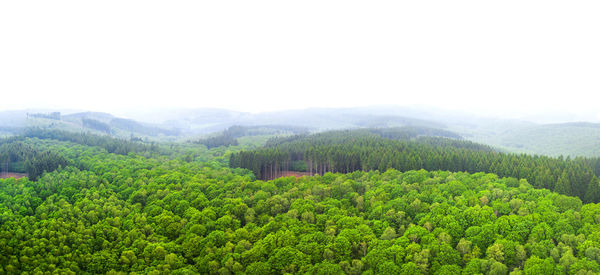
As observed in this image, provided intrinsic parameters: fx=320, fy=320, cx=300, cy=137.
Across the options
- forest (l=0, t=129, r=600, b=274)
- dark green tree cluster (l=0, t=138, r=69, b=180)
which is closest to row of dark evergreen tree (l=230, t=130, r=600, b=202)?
forest (l=0, t=129, r=600, b=274)

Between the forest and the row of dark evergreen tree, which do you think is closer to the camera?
the forest

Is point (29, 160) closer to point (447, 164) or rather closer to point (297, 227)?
point (297, 227)

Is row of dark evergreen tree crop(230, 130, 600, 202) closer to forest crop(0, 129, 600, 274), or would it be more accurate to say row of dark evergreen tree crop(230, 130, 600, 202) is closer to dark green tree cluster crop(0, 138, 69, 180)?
forest crop(0, 129, 600, 274)

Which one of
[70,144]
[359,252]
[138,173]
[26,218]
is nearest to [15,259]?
[26,218]

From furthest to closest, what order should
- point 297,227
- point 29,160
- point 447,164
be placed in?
point 29,160 → point 447,164 → point 297,227

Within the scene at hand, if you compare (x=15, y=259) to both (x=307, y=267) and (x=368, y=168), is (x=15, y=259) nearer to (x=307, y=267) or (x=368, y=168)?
(x=307, y=267)

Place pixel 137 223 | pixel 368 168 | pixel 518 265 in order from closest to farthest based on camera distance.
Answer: pixel 518 265 < pixel 137 223 < pixel 368 168

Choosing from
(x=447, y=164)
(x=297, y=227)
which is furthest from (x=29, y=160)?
(x=447, y=164)

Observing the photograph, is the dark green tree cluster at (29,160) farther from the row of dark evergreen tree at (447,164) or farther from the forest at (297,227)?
the row of dark evergreen tree at (447,164)
